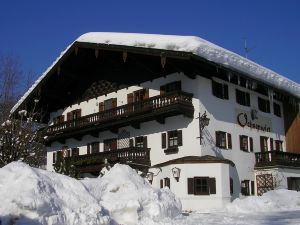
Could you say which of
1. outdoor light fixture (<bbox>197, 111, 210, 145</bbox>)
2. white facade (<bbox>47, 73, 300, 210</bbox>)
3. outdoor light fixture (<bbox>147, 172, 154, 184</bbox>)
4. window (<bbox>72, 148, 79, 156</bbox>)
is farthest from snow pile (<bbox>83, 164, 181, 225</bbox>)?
window (<bbox>72, 148, 79, 156</bbox>)

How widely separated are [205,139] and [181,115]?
75.1 inches

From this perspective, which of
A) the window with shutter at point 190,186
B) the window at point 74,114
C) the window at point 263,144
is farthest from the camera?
the window at point 74,114

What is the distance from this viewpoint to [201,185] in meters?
23.6

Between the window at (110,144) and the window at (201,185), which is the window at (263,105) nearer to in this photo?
the window at (201,185)

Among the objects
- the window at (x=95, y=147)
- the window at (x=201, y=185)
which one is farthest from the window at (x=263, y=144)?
the window at (x=95, y=147)

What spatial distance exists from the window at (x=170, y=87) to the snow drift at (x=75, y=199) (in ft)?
36.7

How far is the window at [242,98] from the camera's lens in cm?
2800

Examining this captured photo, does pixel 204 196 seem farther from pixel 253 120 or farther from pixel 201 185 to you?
pixel 253 120

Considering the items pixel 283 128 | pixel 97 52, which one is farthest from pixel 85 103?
pixel 283 128

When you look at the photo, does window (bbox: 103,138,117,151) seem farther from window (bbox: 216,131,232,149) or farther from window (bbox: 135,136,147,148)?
window (bbox: 216,131,232,149)

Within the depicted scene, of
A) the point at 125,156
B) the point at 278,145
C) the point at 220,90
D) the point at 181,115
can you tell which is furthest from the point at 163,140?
the point at 278,145

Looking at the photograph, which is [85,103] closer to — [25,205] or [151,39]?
[151,39]

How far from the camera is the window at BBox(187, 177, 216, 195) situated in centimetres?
2348

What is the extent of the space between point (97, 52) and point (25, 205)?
61.8 feet
